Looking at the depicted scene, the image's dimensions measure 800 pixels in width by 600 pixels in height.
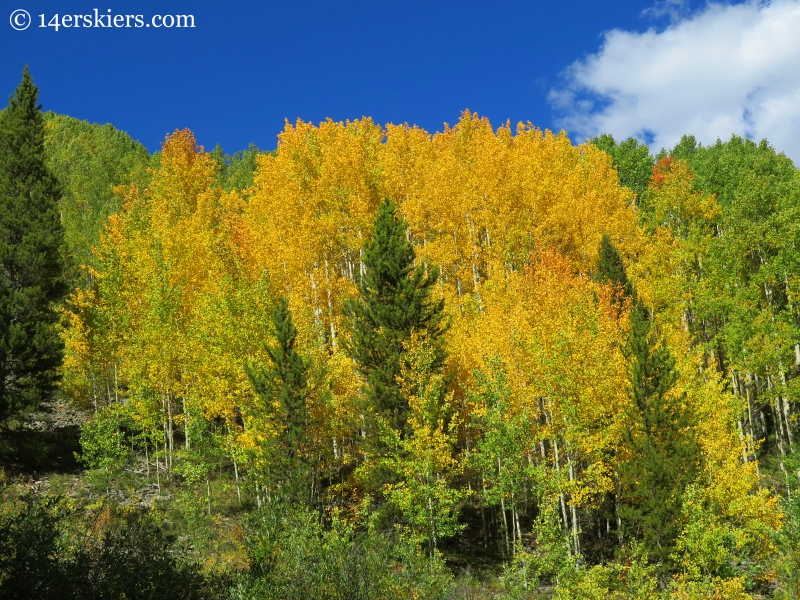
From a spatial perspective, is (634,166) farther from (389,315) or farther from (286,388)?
(286,388)

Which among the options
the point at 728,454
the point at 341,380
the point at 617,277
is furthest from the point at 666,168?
the point at 341,380

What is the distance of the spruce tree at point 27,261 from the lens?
2794cm

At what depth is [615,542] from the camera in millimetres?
27219

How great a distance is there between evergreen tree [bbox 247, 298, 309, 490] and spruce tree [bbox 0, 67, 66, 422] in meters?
12.2

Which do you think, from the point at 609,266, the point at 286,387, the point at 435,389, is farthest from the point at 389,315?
the point at 609,266

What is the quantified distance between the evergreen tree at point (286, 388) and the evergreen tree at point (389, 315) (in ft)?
10.6

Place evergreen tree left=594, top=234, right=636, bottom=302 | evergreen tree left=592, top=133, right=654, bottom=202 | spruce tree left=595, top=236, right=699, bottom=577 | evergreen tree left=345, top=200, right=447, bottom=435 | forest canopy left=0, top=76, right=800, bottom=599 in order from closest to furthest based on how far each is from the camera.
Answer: forest canopy left=0, top=76, right=800, bottom=599
spruce tree left=595, top=236, right=699, bottom=577
evergreen tree left=345, top=200, right=447, bottom=435
evergreen tree left=594, top=234, right=636, bottom=302
evergreen tree left=592, top=133, right=654, bottom=202

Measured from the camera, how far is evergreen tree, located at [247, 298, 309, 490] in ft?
76.7

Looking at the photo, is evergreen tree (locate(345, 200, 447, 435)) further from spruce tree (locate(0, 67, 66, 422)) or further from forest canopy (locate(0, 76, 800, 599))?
spruce tree (locate(0, 67, 66, 422))

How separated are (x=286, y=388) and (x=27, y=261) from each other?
55.6 ft

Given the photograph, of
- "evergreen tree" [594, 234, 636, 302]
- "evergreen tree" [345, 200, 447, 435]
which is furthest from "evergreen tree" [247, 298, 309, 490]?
"evergreen tree" [594, 234, 636, 302]

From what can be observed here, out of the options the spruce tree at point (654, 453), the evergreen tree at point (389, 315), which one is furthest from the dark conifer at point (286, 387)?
the spruce tree at point (654, 453)

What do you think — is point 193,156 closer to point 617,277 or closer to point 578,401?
point 617,277

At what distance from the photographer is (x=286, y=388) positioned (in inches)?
927
